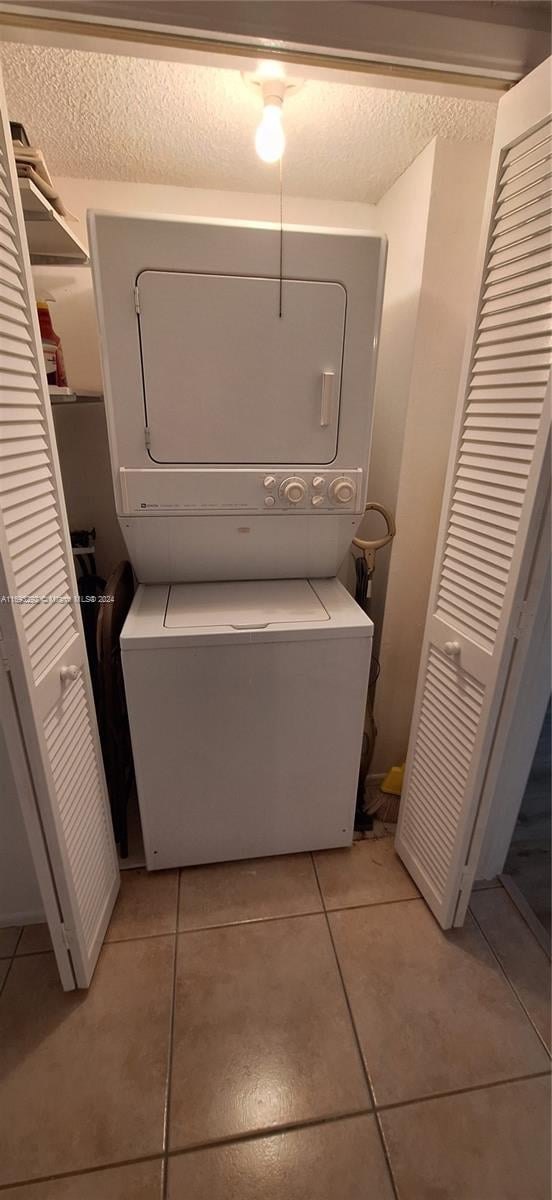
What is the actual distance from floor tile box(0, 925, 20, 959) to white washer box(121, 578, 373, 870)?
442mm

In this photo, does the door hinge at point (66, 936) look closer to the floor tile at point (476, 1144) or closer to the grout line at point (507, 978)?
the floor tile at point (476, 1144)

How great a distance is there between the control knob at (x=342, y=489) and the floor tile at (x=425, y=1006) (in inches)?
54.3

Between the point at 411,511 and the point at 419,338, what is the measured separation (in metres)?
0.57

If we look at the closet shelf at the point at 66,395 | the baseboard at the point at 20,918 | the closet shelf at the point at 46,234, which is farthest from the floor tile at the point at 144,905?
the closet shelf at the point at 46,234

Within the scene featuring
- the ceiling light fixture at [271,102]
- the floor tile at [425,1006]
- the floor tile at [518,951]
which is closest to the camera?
the ceiling light fixture at [271,102]

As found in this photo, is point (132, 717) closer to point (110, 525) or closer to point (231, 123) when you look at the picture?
point (110, 525)

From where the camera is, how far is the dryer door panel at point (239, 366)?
1.27 m

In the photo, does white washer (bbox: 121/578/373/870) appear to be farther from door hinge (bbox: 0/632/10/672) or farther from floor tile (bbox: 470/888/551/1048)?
floor tile (bbox: 470/888/551/1048)

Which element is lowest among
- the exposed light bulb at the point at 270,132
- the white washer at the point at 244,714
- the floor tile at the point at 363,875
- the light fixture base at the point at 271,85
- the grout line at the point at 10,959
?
the floor tile at the point at 363,875

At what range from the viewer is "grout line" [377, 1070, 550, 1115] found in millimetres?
1149

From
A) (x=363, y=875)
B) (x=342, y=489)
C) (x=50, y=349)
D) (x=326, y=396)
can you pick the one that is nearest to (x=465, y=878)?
(x=363, y=875)

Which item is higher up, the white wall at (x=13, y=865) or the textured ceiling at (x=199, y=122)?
the textured ceiling at (x=199, y=122)

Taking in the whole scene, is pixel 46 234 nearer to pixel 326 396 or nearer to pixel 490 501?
pixel 326 396

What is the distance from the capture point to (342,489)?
1.48m
